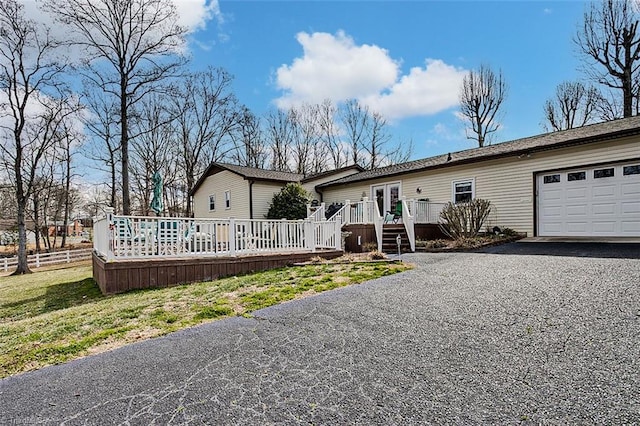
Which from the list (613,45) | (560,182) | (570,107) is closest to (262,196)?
(560,182)

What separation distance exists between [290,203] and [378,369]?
46.9 feet

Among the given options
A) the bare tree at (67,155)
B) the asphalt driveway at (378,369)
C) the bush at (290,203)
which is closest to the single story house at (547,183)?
the bush at (290,203)

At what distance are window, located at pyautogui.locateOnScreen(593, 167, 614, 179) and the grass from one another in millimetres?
6975

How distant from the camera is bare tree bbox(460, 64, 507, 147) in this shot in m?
24.4

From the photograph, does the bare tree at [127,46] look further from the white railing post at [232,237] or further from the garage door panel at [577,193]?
the garage door panel at [577,193]

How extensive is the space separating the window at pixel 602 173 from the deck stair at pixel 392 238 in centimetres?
554

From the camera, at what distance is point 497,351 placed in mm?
3096

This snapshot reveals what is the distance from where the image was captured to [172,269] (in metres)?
7.26

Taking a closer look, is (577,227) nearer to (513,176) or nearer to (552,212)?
(552,212)

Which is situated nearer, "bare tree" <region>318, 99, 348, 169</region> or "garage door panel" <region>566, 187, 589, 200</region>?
"garage door panel" <region>566, 187, 589, 200</region>

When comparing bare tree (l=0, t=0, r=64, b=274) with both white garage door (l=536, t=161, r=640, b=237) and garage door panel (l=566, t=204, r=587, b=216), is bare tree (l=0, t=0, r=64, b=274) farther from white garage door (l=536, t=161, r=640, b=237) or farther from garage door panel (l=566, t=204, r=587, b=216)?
garage door panel (l=566, t=204, r=587, b=216)

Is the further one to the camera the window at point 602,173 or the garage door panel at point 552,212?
the garage door panel at point 552,212

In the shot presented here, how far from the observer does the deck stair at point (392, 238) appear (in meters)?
10.9

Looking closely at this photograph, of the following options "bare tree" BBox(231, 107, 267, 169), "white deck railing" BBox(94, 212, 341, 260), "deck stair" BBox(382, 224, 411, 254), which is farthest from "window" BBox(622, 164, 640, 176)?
"bare tree" BBox(231, 107, 267, 169)
